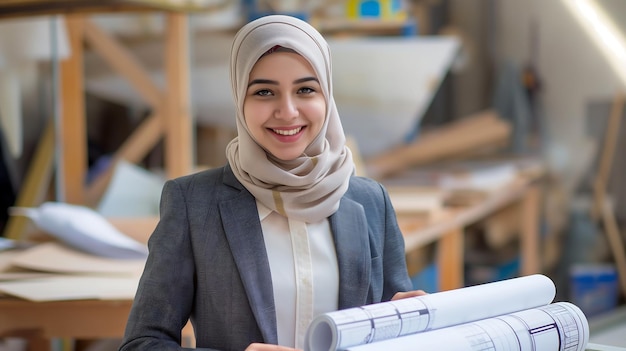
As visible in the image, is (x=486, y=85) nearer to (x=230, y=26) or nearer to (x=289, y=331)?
(x=230, y=26)

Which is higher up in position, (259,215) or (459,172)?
(259,215)

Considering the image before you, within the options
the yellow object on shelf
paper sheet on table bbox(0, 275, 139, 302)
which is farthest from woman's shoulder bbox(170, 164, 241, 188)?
the yellow object on shelf

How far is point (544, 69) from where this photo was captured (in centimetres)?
541

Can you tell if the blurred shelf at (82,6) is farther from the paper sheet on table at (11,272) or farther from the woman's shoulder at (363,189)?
the woman's shoulder at (363,189)

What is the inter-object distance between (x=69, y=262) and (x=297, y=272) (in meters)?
0.95

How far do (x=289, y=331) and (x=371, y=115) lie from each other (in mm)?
2833

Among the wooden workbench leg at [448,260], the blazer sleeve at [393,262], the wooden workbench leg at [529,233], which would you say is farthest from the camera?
the wooden workbench leg at [529,233]

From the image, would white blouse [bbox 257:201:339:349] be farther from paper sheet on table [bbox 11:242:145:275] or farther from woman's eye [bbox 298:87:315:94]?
paper sheet on table [bbox 11:242:145:275]

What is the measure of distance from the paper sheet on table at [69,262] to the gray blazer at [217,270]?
73 centimetres

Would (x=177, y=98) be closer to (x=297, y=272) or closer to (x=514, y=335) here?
(x=297, y=272)

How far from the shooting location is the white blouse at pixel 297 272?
39.4 inches

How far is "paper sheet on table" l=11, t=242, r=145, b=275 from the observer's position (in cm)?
171

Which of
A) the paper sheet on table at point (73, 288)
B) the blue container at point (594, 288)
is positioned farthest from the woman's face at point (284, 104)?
the blue container at point (594, 288)

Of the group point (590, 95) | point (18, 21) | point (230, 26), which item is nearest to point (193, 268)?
point (18, 21)
